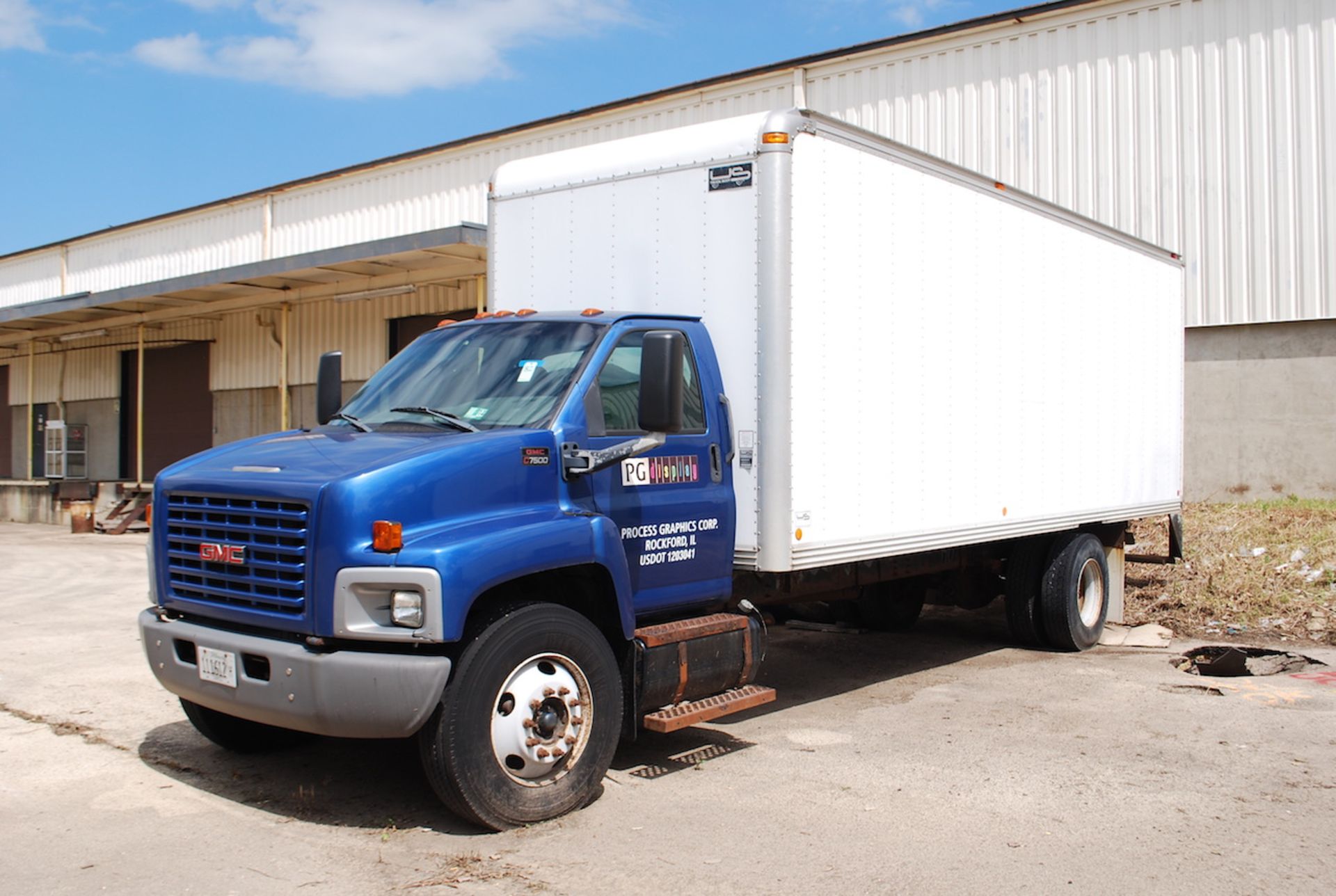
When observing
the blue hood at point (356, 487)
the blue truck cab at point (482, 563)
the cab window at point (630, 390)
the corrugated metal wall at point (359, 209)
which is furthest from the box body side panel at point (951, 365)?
Answer: the corrugated metal wall at point (359, 209)

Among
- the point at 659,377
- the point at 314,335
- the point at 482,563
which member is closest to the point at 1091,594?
the point at 659,377

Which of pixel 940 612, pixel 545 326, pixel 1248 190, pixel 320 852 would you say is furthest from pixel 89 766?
pixel 1248 190

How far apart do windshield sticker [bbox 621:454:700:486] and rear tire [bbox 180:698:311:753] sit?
233 centimetres

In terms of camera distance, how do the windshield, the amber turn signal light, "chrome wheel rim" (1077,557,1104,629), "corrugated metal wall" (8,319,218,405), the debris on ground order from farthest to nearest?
1. "corrugated metal wall" (8,319,218,405)
2. the debris on ground
3. "chrome wheel rim" (1077,557,1104,629)
4. the windshield
5. the amber turn signal light

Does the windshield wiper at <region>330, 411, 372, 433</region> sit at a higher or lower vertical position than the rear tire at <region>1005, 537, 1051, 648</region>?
higher

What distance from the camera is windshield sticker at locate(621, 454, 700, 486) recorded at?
5996 millimetres

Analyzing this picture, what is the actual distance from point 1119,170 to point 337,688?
45.8 ft

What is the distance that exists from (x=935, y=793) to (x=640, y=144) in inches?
159

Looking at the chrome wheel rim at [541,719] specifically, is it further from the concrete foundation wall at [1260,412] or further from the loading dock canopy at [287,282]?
the concrete foundation wall at [1260,412]

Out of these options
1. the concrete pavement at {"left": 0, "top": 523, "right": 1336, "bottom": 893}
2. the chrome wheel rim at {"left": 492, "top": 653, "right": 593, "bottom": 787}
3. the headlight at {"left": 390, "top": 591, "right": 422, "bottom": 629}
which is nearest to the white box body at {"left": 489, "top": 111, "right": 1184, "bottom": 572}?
the concrete pavement at {"left": 0, "top": 523, "right": 1336, "bottom": 893}

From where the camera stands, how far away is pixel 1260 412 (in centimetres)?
1505

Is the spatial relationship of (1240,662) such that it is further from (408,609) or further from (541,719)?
(408,609)

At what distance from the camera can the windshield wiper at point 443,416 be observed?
569cm

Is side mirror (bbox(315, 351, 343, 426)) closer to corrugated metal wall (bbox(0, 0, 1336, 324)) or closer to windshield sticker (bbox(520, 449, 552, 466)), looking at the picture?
windshield sticker (bbox(520, 449, 552, 466))
